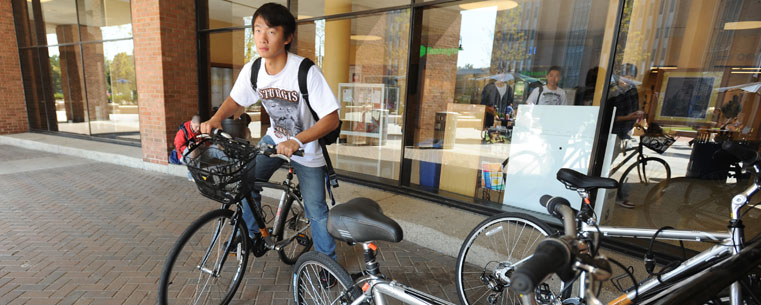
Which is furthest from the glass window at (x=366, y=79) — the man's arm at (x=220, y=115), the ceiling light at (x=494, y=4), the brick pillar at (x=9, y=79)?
the brick pillar at (x=9, y=79)

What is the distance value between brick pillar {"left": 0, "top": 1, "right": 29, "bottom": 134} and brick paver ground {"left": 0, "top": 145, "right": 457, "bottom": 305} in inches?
229

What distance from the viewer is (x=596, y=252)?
114cm

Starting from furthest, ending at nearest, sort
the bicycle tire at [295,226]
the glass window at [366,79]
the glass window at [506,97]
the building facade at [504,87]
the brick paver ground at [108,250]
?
the glass window at [366,79]
the glass window at [506,97]
the building facade at [504,87]
the bicycle tire at [295,226]
the brick paver ground at [108,250]

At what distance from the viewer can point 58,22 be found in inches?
398

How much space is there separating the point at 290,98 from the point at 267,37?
42 centimetres

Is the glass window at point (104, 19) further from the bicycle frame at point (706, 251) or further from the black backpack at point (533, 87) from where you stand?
the bicycle frame at point (706, 251)

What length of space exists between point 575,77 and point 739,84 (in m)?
1.43

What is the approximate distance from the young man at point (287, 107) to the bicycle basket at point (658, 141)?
3.43 meters

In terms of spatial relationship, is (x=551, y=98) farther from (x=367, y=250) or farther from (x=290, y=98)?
(x=367, y=250)

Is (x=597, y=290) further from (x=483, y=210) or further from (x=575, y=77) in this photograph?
(x=575, y=77)

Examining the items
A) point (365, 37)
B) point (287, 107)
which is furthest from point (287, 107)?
point (365, 37)

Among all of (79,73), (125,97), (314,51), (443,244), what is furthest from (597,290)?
(79,73)

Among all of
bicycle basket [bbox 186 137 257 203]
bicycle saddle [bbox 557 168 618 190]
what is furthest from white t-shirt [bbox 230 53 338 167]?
bicycle saddle [bbox 557 168 618 190]

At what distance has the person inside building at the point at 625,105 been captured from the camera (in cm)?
367
